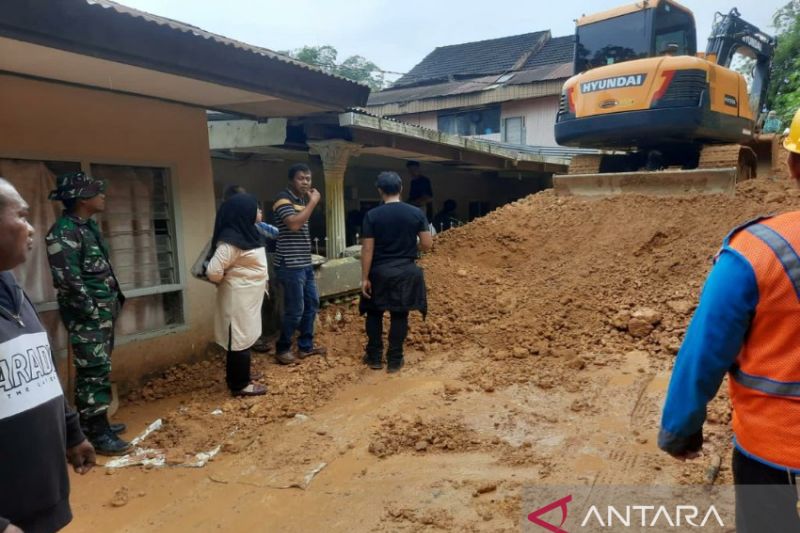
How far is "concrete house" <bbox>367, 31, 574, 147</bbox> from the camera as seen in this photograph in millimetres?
17391

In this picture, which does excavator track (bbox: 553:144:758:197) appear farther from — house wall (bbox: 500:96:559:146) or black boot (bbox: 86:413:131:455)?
house wall (bbox: 500:96:559:146)

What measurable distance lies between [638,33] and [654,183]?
2.32 m

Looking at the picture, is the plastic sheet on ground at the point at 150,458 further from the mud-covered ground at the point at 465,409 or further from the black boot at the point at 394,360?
the black boot at the point at 394,360

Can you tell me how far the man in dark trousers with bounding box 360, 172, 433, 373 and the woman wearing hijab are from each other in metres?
0.93

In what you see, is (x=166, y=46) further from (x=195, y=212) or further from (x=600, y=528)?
(x=600, y=528)

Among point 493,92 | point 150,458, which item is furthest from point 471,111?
point 150,458

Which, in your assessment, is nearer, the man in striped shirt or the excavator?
the man in striped shirt

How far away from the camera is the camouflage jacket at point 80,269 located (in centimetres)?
347

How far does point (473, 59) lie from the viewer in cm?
2309

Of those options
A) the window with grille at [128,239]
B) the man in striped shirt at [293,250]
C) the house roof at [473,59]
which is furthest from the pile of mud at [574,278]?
the house roof at [473,59]

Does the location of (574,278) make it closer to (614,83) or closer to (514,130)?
(614,83)

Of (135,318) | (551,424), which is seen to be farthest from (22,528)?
(135,318)

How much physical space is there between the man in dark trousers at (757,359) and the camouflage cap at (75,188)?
A: 3.58 metres

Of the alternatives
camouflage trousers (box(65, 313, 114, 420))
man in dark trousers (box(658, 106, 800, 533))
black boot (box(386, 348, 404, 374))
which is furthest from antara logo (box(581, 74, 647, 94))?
camouflage trousers (box(65, 313, 114, 420))
